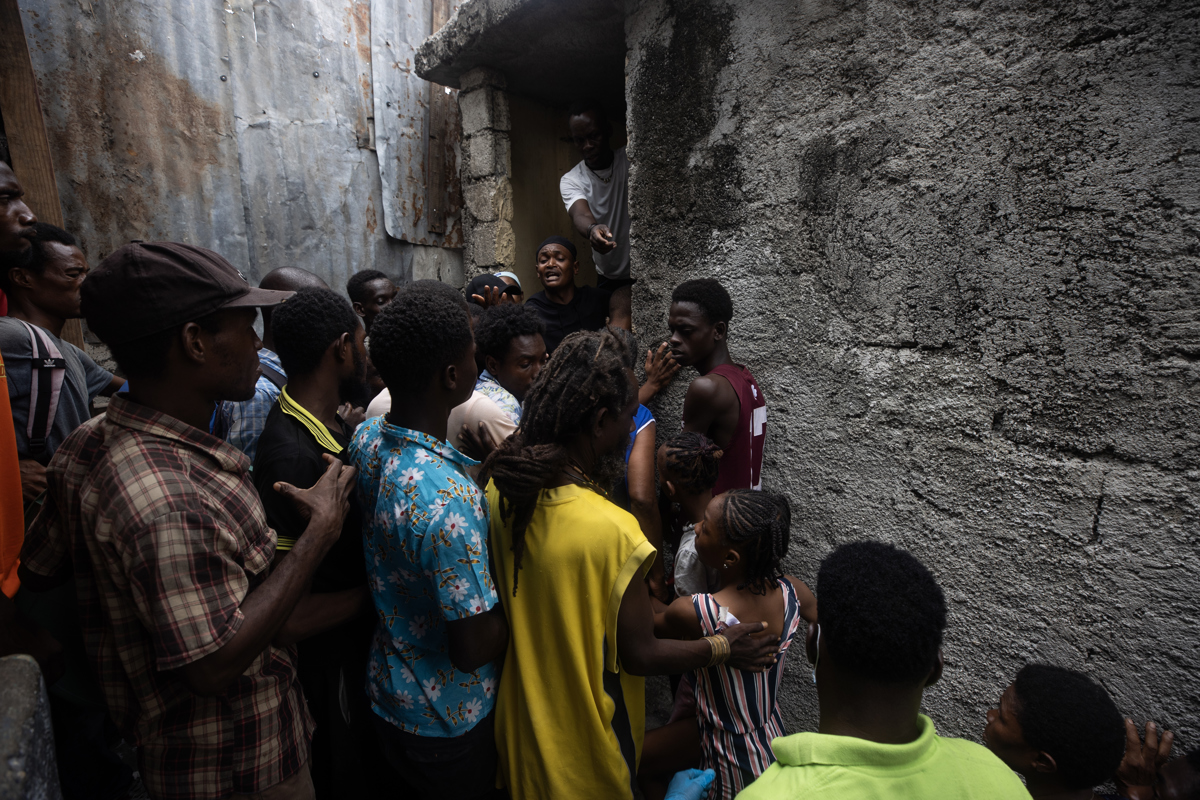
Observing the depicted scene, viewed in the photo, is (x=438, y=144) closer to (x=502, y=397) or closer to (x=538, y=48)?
(x=538, y=48)

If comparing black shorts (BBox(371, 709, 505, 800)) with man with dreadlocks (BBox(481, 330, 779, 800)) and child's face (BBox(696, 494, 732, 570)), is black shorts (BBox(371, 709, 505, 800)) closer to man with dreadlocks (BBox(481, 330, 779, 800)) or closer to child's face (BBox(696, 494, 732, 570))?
man with dreadlocks (BBox(481, 330, 779, 800))

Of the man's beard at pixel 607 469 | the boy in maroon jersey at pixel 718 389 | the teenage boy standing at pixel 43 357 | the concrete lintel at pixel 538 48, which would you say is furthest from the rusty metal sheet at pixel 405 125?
the man's beard at pixel 607 469

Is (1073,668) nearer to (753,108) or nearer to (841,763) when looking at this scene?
(841,763)

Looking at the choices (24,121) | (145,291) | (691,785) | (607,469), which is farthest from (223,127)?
(691,785)

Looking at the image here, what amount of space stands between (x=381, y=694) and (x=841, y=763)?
130 cm

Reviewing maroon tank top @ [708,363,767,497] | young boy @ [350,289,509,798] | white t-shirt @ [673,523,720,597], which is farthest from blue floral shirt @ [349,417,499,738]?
maroon tank top @ [708,363,767,497]

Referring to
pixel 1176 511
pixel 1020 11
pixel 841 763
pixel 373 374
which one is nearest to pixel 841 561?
pixel 841 763

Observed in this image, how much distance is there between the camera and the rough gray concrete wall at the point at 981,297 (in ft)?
5.87

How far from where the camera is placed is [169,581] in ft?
4.07

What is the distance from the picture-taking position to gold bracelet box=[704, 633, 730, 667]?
68.6 inches

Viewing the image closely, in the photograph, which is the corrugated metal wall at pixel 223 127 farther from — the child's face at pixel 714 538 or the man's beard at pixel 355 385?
the child's face at pixel 714 538

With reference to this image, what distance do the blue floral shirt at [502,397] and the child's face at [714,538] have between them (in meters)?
0.78

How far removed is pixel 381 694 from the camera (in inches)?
68.5

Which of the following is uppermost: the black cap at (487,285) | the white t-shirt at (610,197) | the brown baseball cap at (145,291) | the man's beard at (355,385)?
the white t-shirt at (610,197)
